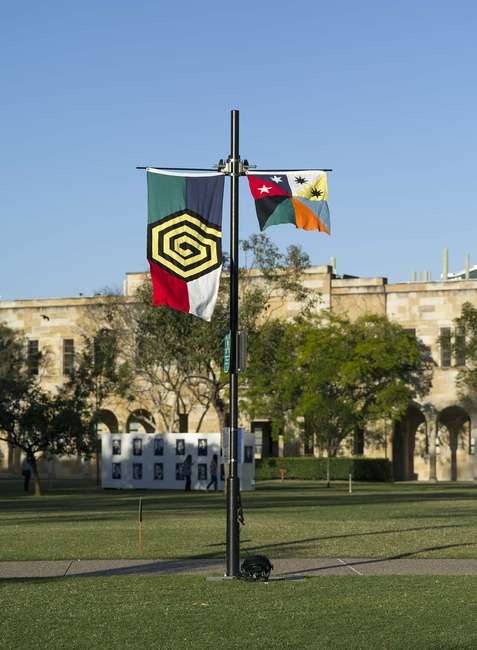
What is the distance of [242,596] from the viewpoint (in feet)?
50.9

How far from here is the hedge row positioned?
67.5 metres

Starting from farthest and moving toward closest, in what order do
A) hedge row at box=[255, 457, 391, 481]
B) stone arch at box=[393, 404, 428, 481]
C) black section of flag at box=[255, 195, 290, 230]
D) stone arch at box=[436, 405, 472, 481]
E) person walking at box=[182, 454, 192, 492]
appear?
stone arch at box=[393, 404, 428, 481] → stone arch at box=[436, 405, 472, 481] → hedge row at box=[255, 457, 391, 481] → person walking at box=[182, 454, 192, 492] → black section of flag at box=[255, 195, 290, 230]

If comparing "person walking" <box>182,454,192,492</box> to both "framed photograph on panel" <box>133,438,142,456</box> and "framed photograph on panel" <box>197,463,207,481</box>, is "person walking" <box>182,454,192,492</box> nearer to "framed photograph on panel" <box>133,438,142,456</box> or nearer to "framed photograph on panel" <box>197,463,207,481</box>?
"framed photograph on panel" <box>197,463,207,481</box>

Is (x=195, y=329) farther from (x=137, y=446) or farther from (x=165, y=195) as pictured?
(x=165, y=195)

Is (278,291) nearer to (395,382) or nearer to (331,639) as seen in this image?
(395,382)

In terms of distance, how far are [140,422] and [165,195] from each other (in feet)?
213

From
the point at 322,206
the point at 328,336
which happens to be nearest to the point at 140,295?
the point at 328,336

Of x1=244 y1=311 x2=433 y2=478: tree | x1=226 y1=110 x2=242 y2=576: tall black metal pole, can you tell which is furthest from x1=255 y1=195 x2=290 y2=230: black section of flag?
x1=244 y1=311 x2=433 y2=478: tree

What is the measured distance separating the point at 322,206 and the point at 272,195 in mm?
775

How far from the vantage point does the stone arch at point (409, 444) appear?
2906 inches

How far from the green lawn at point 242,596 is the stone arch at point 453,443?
4274cm

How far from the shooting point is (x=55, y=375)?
82562 mm

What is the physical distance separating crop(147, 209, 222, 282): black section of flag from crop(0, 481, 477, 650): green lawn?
4241 millimetres

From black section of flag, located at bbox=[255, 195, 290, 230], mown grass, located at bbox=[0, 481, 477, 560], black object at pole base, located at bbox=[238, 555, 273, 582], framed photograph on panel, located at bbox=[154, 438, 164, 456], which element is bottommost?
mown grass, located at bbox=[0, 481, 477, 560]
